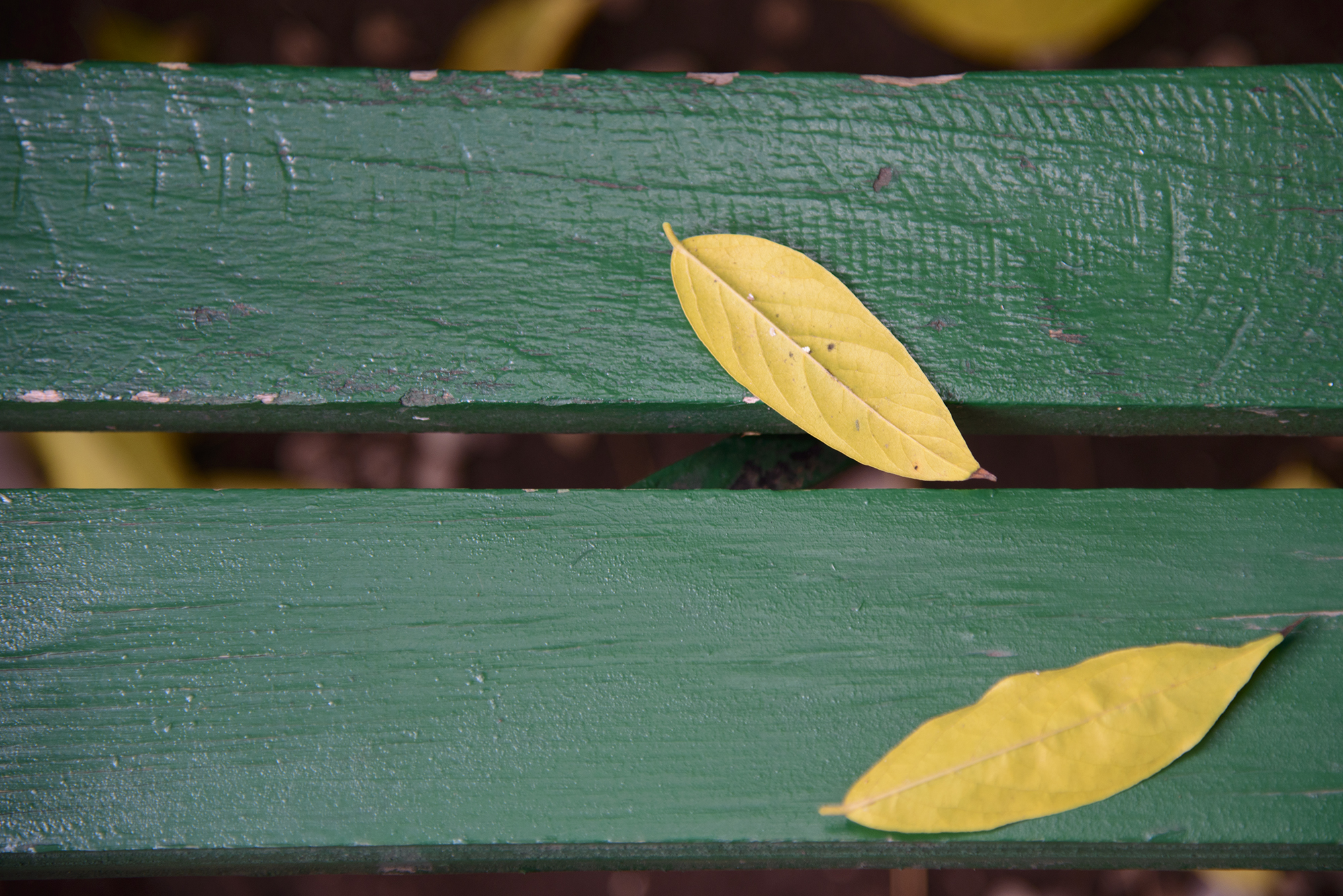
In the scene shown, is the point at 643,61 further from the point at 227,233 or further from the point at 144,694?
the point at 144,694

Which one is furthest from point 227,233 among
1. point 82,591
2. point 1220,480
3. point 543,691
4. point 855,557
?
point 1220,480

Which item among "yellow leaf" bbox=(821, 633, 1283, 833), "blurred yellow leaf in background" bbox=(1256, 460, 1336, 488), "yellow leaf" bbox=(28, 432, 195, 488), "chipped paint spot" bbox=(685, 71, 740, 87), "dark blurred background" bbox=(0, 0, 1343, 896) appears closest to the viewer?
"yellow leaf" bbox=(821, 633, 1283, 833)

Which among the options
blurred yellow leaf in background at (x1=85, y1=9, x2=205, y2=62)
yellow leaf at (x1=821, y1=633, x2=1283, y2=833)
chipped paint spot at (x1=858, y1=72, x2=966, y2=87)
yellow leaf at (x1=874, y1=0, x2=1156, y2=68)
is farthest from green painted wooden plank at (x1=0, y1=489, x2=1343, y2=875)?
blurred yellow leaf in background at (x1=85, y1=9, x2=205, y2=62)

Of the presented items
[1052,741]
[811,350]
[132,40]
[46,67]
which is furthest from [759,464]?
[132,40]

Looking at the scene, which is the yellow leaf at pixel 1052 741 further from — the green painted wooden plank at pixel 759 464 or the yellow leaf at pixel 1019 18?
the yellow leaf at pixel 1019 18

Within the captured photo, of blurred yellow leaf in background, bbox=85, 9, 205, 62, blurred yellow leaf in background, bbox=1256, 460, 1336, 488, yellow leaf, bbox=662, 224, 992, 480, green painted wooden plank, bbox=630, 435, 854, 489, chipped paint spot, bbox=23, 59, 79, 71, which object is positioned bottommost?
blurred yellow leaf in background, bbox=1256, 460, 1336, 488

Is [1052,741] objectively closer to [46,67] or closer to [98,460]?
[46,67]

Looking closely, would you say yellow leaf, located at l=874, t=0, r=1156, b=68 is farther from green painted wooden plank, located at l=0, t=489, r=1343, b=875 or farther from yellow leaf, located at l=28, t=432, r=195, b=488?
yellow leaf, located at l=28, t=432, r=195, b=488

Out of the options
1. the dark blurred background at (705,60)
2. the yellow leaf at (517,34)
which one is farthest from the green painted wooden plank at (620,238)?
the dark blurred background at (705,60)

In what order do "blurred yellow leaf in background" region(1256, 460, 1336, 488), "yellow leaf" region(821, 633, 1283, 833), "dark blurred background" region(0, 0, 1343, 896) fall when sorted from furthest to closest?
1. "dark blurred background" region(0, 0, 1343, 896)
2. "blurred yellow leaf in background" region(1256, 460, 1336, 488)
3. "yellow leaf" region(821, 633, 1283, 833)
